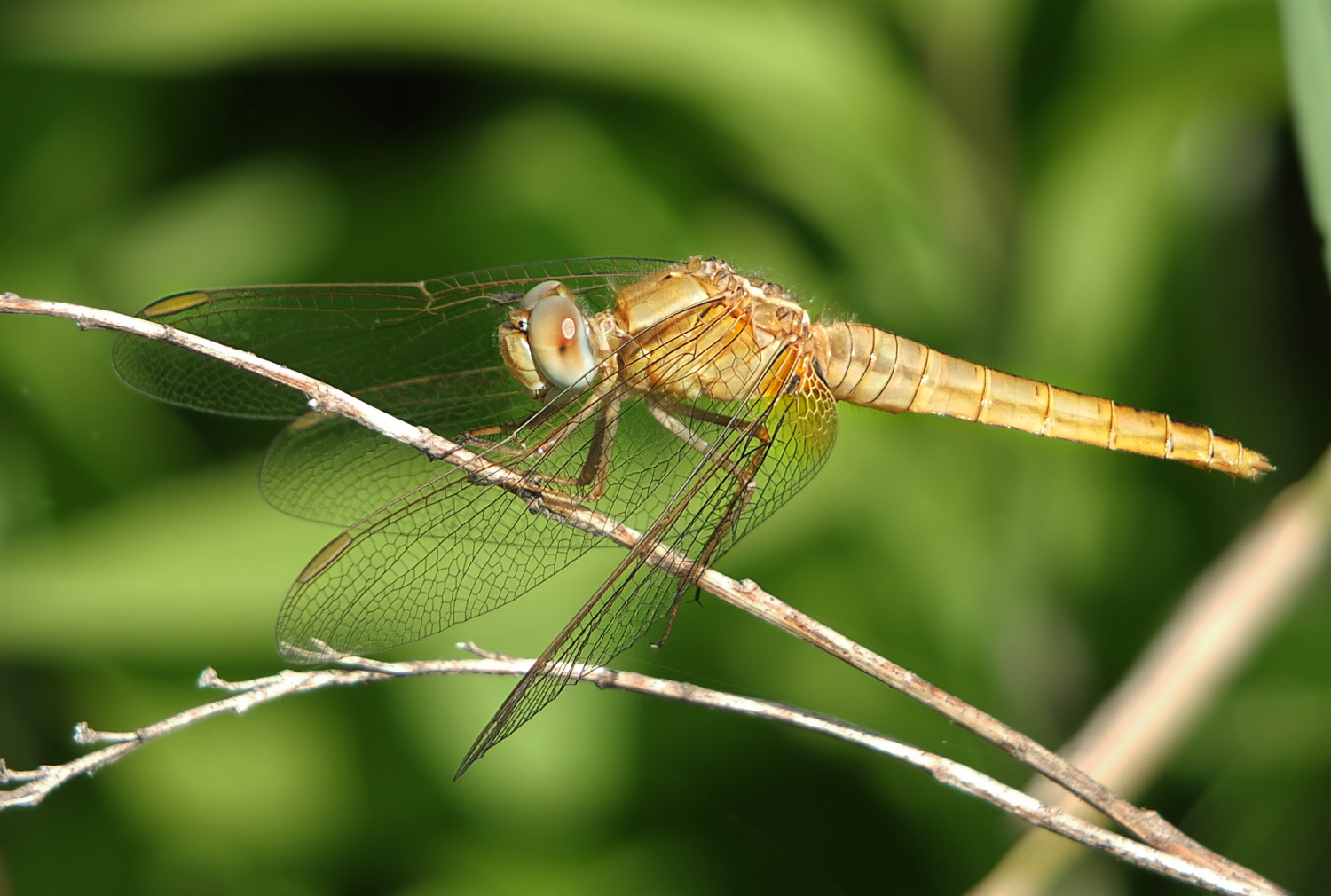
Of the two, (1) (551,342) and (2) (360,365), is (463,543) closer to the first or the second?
(1) (551,342)

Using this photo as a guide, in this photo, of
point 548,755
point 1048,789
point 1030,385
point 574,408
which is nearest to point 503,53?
point 574,408

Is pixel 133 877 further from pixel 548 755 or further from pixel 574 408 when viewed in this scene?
pixel 574 408

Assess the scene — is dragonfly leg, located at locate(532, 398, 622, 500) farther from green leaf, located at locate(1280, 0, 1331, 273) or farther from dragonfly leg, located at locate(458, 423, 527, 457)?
green leaf, located at locate(1280, 0, 1331, 273)

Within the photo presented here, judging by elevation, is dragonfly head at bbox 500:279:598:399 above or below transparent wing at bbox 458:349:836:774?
above

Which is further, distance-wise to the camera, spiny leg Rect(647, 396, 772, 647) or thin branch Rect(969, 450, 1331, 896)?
thin branch Rect(969, 450, 1331, 896)

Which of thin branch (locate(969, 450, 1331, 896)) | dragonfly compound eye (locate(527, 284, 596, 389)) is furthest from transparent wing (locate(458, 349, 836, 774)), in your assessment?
thin branch (locate(969, 450, 1331, 896))

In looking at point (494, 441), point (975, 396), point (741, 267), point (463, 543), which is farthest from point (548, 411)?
A: point (975, 396)

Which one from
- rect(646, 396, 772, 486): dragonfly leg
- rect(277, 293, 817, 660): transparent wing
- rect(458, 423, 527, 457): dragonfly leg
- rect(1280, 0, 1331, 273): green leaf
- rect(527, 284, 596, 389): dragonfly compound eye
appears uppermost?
rect(1280, 0, 1331, 273): green leaf

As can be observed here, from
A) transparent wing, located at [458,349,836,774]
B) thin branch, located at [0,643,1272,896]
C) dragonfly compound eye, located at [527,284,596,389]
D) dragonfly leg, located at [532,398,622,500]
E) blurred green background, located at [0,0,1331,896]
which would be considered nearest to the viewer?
thin branch, located at [0,643,1272,896]
